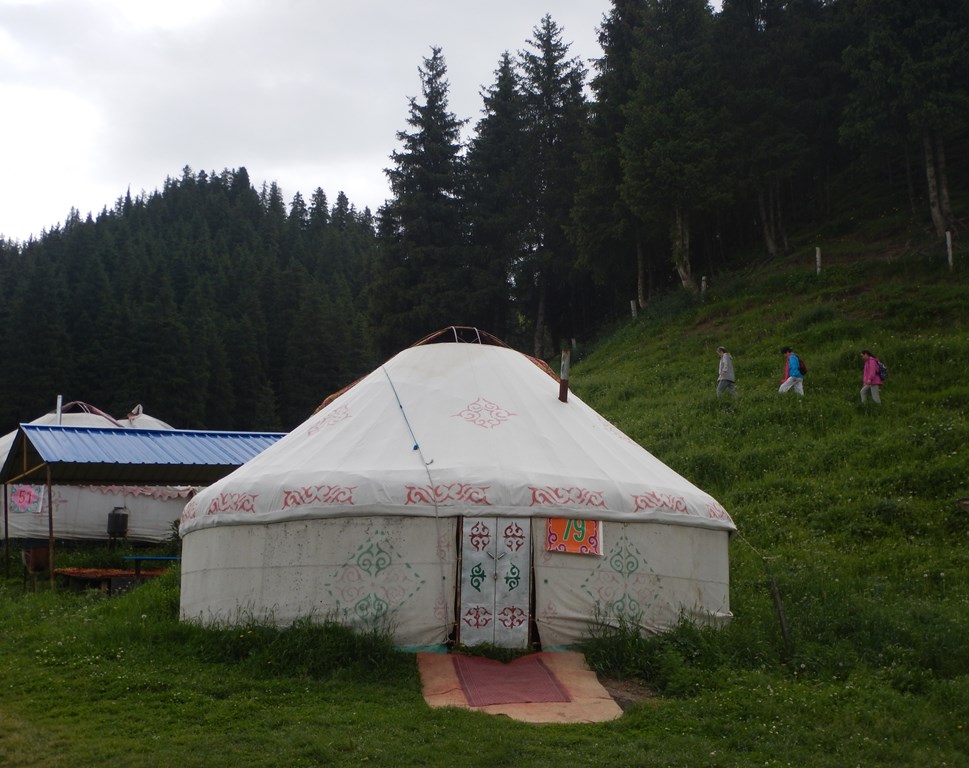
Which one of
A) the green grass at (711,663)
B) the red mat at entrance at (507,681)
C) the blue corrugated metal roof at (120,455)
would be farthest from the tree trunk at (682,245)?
the red mat at entrance at (507,681)

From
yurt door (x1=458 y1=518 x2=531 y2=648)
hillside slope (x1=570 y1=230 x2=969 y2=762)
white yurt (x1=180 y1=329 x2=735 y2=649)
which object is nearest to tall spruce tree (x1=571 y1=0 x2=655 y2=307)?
hillside slope (x1=570 y1=230 x2=969 y2=762)

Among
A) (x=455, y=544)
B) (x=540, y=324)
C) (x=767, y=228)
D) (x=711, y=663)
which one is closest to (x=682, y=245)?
(x=767, y=228)

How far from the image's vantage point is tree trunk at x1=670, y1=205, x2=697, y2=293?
1042 inches

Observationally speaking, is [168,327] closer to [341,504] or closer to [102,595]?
[102,595]

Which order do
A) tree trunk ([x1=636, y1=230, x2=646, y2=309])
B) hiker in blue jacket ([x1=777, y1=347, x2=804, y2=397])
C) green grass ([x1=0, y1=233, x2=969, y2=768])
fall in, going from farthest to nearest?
1. tree trunk ([x1=636, y1=230, x2=646, y2=309])
2. hiker in blue jacket ([x1=777, y1=347, x2=804, y2=397])
3. green grass ([x1=0, y1=233, x2=969, y2=768])

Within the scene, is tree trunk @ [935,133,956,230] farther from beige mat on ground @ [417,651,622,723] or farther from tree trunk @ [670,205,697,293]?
beige mat on ground @ [417,651,622,723]

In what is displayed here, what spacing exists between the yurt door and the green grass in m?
0.63

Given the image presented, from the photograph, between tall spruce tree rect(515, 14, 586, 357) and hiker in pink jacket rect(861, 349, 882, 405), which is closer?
hiker in pink jacket rect(861, 349, 882, 405)

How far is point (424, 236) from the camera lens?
3228 centimetres

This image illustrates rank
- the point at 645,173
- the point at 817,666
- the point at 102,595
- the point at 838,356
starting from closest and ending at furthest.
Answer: the point at 817,666, the point at 102,595, the point at 838,356, the point at 645,173

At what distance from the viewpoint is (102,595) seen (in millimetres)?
12070

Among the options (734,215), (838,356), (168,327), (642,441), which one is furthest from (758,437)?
(168,327)

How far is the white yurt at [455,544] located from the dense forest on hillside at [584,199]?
1730cm

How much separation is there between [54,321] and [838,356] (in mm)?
30511
